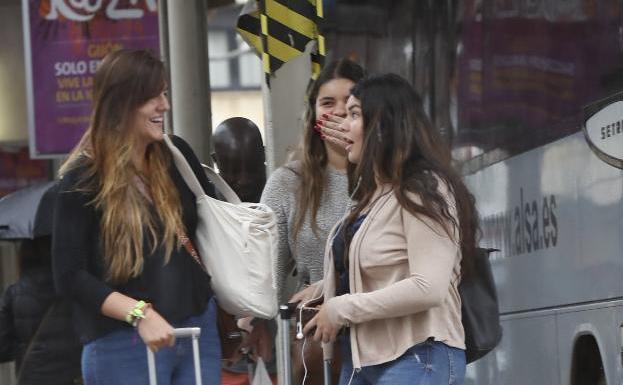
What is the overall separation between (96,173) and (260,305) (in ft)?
2.35

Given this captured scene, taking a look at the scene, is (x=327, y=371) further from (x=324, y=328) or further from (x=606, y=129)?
(x=606, y=129)

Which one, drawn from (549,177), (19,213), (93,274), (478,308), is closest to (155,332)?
(93,274)

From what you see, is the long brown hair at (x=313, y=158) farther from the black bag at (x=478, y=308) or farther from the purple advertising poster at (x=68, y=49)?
the purple advertising poster at (x=68, y=49)

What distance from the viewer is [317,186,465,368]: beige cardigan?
16.4 ft

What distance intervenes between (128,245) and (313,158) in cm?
155

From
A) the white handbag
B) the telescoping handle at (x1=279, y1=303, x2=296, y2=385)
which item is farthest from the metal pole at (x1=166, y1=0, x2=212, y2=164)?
the white handbag

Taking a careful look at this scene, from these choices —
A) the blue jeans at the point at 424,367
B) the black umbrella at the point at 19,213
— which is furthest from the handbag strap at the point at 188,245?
the black umbrella at the point at 19,213

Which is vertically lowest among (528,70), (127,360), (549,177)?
(127,360)

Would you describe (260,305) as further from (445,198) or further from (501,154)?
(501,154)

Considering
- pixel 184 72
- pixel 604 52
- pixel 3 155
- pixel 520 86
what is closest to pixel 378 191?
pixel 604 52

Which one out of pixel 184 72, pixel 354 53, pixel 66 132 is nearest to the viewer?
pixel 354 53

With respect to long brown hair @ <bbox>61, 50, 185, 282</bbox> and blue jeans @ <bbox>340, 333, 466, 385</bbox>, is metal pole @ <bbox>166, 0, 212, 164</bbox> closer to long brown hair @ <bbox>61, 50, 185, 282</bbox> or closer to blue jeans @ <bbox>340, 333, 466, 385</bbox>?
long brown hair @ <bbox>61, 50, 185, 282</bbox>

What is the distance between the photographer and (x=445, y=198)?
5.09 meters

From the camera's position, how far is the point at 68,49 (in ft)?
47.6
